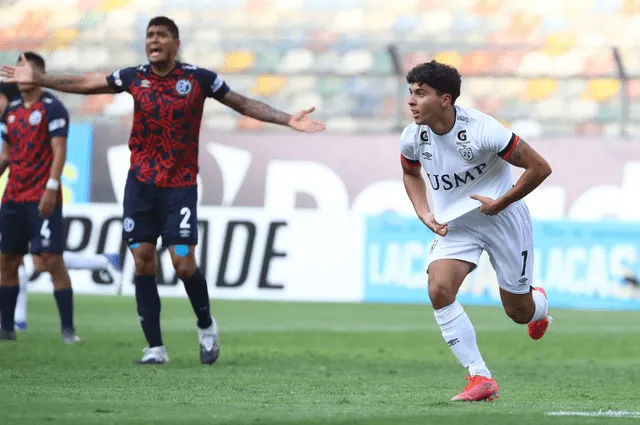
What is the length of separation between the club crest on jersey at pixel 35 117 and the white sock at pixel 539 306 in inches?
177

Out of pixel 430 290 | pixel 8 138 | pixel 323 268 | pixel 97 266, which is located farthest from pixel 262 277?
pixel 430 290

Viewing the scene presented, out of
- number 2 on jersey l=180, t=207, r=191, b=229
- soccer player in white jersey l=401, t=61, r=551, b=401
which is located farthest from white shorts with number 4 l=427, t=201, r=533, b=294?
number 2 on jersey l=180, t=207, r=191, b=229

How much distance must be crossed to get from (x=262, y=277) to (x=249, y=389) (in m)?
10.7

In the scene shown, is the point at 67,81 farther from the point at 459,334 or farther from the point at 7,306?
the point at 459,334

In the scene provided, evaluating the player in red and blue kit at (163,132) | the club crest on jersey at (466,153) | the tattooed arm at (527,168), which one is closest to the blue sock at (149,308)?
the player in red and blue kit at (163,132)

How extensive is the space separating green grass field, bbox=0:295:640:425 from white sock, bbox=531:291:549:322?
44 cm

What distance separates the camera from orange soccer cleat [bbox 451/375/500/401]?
6660 mm

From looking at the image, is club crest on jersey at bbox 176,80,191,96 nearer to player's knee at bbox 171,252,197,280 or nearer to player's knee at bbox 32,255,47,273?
player's knee at bbox 171,252,197,280

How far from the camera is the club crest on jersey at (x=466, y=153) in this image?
697cm

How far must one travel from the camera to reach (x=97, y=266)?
53.2ft

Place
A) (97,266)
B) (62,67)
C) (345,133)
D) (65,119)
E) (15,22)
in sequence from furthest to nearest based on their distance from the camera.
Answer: (15,22) < (62,67) < (345,133) < (97,266) < (65,119)

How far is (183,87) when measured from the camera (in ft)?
28.3

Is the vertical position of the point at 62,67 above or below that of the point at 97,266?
above

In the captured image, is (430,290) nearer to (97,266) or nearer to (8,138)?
(8,138)
